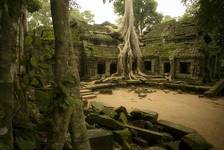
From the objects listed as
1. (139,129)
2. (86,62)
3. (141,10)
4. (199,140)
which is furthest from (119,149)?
(141,10)

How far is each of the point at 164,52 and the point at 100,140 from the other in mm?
15863

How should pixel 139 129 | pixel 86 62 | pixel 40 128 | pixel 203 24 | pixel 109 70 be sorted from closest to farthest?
pixel 40 128 → pixel 139 129 → pixel 203 24 → pixel 86 62 → pixel 109 70

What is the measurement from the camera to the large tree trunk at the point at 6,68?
2725mm

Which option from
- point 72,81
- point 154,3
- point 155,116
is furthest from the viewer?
point 154,3

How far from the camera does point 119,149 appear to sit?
197 inches

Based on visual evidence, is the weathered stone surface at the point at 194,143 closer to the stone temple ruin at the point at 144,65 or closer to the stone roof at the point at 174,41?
the stone temple ruin at the point at 144,65

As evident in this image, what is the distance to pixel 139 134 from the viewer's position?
19.5 feet

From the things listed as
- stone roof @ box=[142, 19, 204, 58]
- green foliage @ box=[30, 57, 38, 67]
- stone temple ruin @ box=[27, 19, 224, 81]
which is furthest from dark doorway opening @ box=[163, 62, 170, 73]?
green foliage @ box=[30, 57, 38, 67]

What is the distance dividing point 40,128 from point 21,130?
0.63m

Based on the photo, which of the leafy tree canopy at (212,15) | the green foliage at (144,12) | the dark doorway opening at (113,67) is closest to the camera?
the leafy tree canopy at (212,15)

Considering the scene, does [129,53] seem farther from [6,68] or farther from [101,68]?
[6,68]

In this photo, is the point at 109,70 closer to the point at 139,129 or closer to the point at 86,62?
the point at 86,62

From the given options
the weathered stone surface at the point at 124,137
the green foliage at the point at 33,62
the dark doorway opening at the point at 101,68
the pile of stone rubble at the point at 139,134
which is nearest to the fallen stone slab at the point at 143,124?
the pile of stone rubble at the point at 139,134

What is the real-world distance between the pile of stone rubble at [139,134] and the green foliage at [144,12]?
23661 millimetres
